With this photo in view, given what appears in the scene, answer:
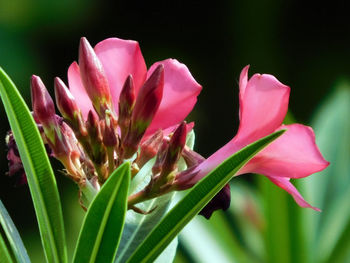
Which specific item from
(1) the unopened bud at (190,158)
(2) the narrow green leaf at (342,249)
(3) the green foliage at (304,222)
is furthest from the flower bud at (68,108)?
(2) the narrow green leaf at (342,249)

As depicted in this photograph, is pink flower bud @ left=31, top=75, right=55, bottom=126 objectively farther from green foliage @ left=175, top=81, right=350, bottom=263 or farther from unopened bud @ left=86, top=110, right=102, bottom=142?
green foliage @ left=175, top=81, right=350, bottom=263

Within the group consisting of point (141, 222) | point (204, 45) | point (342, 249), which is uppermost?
point (141, 222)

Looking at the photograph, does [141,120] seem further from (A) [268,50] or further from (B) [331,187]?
(A) [268,50]

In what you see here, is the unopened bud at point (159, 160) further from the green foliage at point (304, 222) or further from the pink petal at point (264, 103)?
the green foliage at point (304, 222)

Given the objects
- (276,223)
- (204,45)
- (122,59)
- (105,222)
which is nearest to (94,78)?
(122,59)

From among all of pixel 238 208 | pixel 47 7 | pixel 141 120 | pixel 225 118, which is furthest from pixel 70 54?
pixel 141 120

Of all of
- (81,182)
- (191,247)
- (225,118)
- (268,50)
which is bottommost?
(225,118)

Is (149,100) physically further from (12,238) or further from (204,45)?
(204,45)
